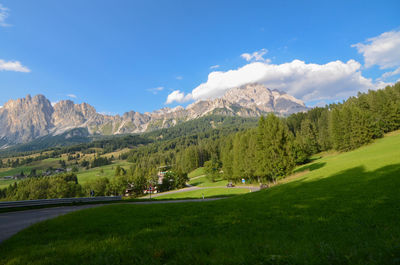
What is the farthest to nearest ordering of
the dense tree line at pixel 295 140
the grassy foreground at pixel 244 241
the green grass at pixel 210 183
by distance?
the green grass at pixel 210 183 → the dense tree line at pixel 295 140 → the grassy foreground at pixel 244 241

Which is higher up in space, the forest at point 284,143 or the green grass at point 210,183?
the forest at point 284,143

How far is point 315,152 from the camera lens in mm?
106750

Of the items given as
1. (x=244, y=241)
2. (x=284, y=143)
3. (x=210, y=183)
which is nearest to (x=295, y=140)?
(x=284, y=143)

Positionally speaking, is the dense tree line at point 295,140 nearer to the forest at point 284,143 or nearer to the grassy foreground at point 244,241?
the forest at point 284,143

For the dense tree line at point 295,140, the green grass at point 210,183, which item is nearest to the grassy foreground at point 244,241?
the dense tree line at point 295,140

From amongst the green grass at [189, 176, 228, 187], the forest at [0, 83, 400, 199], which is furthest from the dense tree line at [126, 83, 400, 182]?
the green grass at [189, 176, 228, 187]

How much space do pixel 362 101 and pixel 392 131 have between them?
27.2 m

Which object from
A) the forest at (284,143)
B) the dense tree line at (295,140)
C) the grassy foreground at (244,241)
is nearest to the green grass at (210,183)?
the forest at (284,143)

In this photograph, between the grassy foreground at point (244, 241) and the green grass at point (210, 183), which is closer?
the grassy foreground at point (244, 241)

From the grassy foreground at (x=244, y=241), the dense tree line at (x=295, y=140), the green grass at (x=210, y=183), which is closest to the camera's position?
the grassy foreground at (x=244, y=241)

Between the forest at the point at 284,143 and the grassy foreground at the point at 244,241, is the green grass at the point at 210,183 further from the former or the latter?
the grassy foreground at the point at 244,241

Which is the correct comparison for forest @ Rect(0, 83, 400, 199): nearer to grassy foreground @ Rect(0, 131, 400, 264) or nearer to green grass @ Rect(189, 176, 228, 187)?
green grass @ Rect(189, 176, 228, 187)

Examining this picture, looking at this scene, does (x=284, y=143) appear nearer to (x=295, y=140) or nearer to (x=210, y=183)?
(x=295, y=140)

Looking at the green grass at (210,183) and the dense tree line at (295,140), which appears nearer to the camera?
the dense tree line at (295,140)
